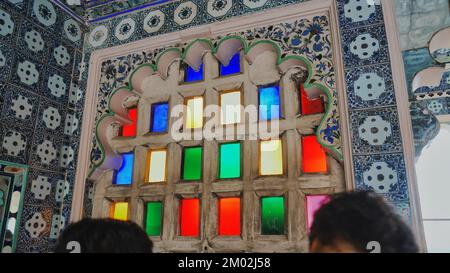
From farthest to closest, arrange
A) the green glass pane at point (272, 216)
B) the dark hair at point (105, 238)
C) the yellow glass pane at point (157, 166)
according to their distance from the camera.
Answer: the yellow glass pane at point (157, 166) → the green glass pane at point (272, 216) → the dark hair at point (105, 238)

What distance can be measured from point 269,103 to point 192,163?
0.38 m

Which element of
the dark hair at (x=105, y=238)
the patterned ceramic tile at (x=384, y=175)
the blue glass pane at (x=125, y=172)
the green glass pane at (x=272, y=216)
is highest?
the blue glass pane at (x=125, y=172)

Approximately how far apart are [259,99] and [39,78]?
0.91 metres

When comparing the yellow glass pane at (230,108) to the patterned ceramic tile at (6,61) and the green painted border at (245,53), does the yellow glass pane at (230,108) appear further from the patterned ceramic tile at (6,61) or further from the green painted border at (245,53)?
the patterned ceramic tile at (6,61)

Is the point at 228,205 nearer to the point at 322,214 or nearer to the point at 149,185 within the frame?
the point at 149,185

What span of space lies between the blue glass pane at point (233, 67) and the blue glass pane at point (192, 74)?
98 millimetres

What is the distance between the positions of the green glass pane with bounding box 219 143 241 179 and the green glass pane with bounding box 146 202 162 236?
29 cm

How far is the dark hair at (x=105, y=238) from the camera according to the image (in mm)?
839

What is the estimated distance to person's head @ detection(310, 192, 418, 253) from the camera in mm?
710

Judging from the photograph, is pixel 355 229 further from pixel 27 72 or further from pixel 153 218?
pixel 27 72

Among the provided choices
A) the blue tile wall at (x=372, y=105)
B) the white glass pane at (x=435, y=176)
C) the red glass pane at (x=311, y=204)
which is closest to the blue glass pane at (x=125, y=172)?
the red glass pane at (x=311, y=204)

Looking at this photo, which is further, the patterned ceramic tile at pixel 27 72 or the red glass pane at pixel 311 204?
the patterned ceramic tile at pixel 27 72

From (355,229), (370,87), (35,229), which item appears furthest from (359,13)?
(35,229)

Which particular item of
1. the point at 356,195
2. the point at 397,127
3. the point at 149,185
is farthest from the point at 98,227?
→ the point at 397,127
